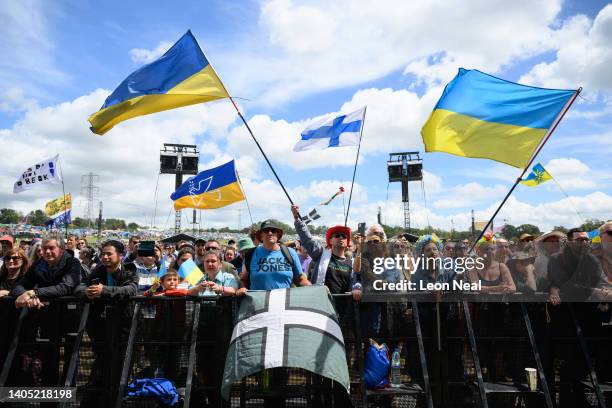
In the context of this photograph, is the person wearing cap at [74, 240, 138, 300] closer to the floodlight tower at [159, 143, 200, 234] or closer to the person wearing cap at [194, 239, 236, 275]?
the person wearing cap at [194, 239, 236, 275]

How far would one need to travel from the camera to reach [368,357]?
15.6 ft

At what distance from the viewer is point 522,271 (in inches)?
204

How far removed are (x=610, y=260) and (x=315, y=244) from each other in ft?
11.1

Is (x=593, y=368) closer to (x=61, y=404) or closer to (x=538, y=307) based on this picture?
(x=538, y=307)

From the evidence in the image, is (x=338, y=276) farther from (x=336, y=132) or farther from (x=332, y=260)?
(x=336, y=132)

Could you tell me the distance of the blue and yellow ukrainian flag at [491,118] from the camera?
5562mm

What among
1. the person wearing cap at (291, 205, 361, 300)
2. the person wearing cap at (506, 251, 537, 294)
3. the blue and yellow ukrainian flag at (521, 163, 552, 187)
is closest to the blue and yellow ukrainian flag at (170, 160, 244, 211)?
the person wearing cap at (291, 205, 361, 300)

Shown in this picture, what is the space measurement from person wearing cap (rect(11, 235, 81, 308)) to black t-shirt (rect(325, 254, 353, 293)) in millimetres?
2911

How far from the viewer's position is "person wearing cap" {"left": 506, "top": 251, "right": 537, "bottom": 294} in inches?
200

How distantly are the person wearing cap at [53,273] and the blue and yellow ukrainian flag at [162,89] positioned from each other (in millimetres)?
2108

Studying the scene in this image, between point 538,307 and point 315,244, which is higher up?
point 315,244

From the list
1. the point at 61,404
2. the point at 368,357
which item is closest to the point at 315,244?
the point at 368,357

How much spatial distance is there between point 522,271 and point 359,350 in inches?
84.5

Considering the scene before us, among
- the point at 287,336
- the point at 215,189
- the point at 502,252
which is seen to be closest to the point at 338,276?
the point at 287,336
